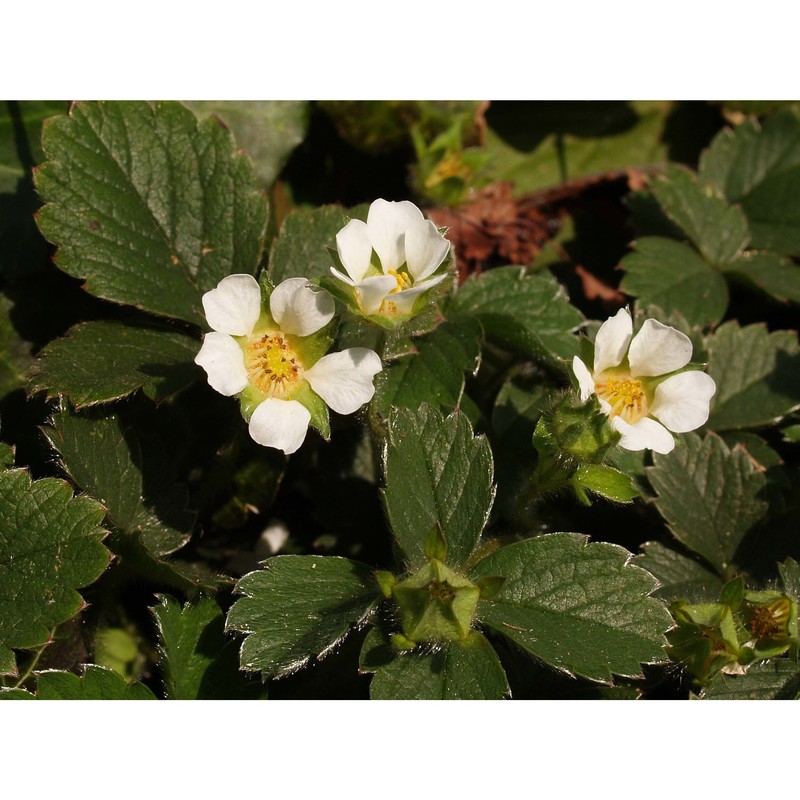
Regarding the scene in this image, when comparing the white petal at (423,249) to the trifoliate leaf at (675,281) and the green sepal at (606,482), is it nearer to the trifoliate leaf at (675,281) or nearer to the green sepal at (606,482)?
the green sepal at (606,482)

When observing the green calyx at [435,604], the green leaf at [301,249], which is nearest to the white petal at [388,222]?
the green leaf at [301,249]

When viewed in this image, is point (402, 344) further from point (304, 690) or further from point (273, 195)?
point (273, 195)

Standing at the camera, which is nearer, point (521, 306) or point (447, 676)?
point (447, 676)

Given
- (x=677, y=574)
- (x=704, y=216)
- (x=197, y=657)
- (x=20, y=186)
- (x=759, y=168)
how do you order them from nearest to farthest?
(x=197, y=657) → (x=677, y=574) → (x=20, y=186) → (x=704, y=216) → (x=759, y=168)

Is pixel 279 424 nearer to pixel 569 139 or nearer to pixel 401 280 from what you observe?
pixel 401 280

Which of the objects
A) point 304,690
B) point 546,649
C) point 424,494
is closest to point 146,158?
point 424,494

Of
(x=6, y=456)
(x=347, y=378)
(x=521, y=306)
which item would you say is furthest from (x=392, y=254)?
(x=6, y=456)
